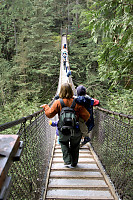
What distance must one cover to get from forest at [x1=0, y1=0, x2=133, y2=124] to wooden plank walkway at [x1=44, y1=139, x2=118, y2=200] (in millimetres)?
1357

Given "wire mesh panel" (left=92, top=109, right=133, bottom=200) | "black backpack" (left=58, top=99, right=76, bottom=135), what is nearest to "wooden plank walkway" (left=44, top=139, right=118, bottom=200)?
"wire mesh panel" (left=92, top=109, right=133, bottom=200)

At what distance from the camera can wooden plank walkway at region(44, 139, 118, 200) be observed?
1.36 meters

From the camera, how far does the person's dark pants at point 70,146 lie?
5.02 ft

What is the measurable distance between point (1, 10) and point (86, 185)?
14.8 m

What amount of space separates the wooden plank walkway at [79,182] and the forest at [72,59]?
1.36 m

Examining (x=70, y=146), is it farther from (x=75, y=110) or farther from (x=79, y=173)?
(x=75, y=110)

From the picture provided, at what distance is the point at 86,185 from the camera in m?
1.47

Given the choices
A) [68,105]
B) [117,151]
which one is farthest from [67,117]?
[117,151]

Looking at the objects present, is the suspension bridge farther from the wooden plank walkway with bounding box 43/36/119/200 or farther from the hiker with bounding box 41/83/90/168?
the hiker with bounding box 41/83/90/168

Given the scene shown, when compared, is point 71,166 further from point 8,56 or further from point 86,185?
point 8,56

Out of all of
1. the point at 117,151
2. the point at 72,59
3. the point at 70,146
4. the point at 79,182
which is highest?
the point at 72,59

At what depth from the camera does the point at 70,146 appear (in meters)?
1.64

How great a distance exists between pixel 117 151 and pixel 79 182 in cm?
63

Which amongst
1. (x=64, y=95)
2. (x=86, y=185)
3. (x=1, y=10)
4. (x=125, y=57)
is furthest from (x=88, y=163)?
(x=1, y=10)
